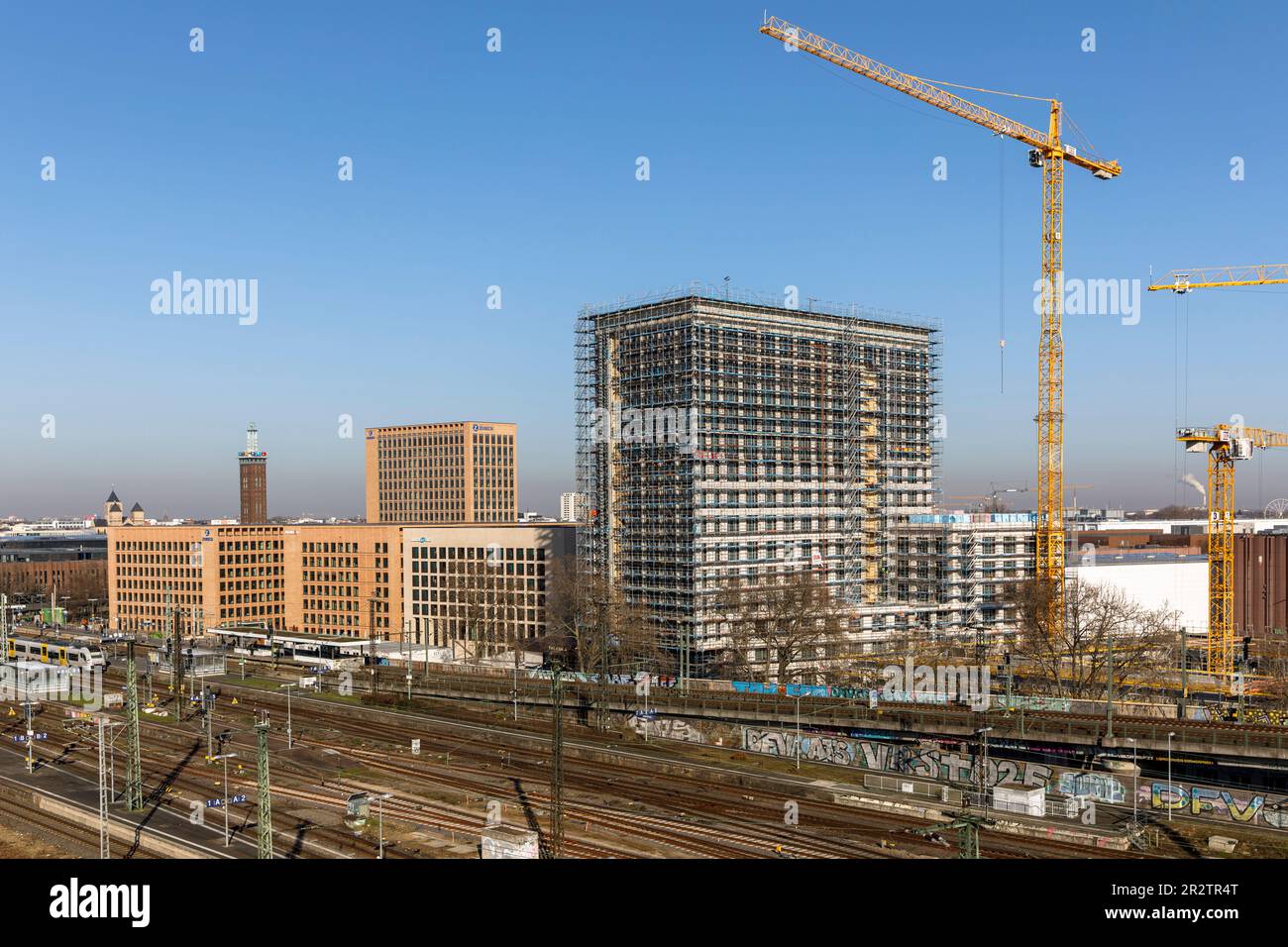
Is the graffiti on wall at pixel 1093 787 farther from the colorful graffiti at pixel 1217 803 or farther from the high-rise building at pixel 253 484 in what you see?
the high-rise building at pixel 253 484

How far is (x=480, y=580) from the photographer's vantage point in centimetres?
9356

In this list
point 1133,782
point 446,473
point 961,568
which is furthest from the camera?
point 446,473

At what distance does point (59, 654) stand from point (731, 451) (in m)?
58.0

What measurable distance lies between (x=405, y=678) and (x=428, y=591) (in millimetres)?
23772

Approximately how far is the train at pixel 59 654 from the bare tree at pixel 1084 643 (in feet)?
233

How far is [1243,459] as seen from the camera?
8312 cm

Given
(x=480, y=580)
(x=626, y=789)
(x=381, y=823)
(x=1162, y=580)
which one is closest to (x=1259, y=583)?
(x=1162, y=580)

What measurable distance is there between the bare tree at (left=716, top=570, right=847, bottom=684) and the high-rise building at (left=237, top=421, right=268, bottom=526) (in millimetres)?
84284

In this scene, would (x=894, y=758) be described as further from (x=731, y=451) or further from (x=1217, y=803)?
(x=731, y=451)

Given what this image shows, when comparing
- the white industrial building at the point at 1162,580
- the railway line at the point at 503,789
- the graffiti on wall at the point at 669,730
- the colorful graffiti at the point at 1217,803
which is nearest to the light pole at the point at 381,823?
the railway line at the point at 503,789

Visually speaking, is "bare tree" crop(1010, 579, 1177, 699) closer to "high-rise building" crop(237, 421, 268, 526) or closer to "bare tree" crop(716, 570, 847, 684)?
"bare tree" crop(716, 570, 847, 684)

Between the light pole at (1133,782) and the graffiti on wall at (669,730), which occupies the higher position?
the light pole at (1133,782)

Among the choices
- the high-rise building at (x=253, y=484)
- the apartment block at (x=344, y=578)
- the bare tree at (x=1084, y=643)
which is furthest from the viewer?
the high-rise building at (x=253, y=484)

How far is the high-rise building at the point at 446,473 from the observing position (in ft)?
609
